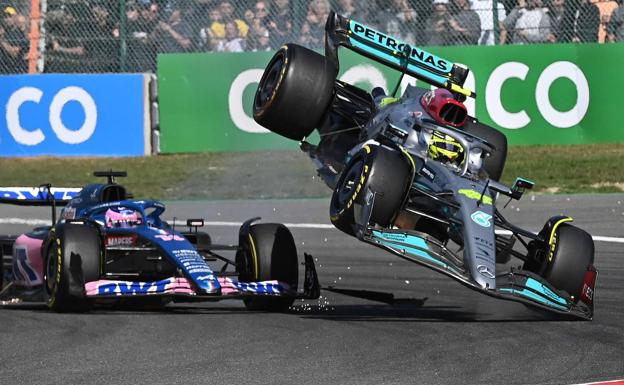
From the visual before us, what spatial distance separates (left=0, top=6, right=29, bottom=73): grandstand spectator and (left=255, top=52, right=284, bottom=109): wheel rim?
872 centimetres

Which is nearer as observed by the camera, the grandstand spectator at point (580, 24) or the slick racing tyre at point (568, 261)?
the slick racing tyre at point (568, 261)

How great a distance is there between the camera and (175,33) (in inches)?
698

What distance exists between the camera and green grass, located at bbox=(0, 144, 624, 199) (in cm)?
1614

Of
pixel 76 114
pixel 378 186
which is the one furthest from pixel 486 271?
pixel 76 114

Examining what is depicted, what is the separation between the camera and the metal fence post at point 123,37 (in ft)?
57.8

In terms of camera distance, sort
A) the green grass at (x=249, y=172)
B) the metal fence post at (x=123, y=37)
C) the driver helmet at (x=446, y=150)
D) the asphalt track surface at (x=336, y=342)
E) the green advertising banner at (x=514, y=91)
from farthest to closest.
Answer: the metal fence post at (x=123, y=37)
the green advertising banner at (x=514, y=91)
the green grass at (x=249, y=172)
the driver helmet at (x=446, y=150)
the asphalt track surface at (x=336, y=342)

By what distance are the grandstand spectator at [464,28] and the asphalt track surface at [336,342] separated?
7.17 meters

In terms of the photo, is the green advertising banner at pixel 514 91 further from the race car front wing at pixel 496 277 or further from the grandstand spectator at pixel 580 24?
the race car front wing at pixel 496 277

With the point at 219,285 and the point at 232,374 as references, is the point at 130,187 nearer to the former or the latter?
the point at 219,285

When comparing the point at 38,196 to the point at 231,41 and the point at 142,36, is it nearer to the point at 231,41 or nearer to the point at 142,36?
→ the point at 231,41

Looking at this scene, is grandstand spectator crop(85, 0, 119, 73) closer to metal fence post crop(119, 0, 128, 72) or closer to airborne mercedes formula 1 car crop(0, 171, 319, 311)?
metal fence post crop(119, 0, 128, 72)

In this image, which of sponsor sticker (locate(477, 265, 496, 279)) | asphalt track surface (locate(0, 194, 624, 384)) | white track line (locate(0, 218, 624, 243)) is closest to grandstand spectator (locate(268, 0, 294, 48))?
white track line (locate(0, 218, 624, 243))

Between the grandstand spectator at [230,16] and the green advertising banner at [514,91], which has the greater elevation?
the grandstand spectator at [230,16]

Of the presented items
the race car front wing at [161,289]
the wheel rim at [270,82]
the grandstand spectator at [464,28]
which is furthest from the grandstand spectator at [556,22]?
the race car front wing at [161,289]
